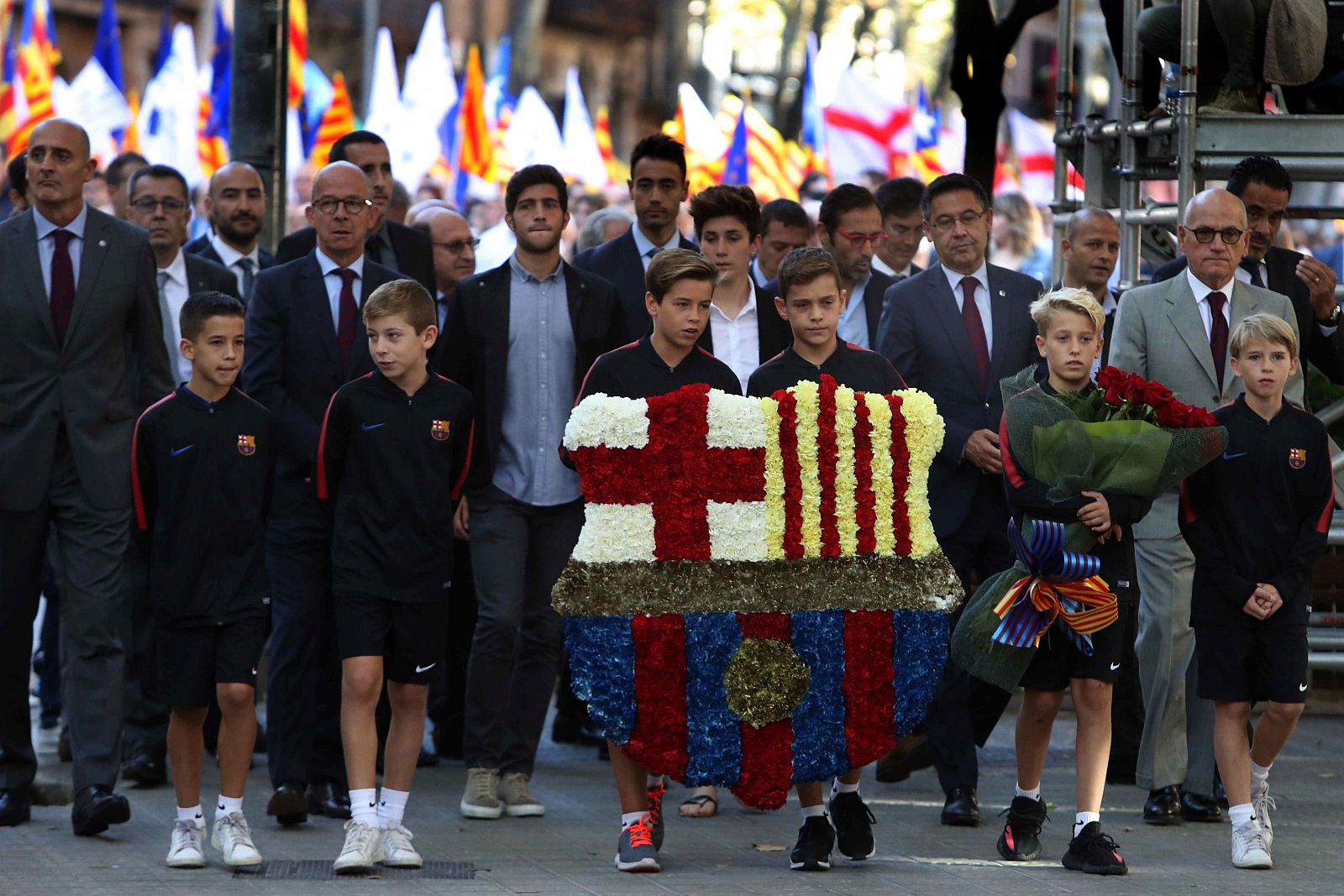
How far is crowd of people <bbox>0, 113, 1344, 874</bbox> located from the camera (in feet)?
24.6

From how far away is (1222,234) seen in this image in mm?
8461

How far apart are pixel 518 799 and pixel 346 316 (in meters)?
2.03

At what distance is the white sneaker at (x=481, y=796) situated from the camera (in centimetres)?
841

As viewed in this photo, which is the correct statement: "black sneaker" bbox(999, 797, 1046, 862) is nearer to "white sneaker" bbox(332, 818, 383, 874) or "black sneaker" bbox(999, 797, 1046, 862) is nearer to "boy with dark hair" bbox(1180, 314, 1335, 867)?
"boy with dark hair" bbox(1180, 314, 1335, 867)

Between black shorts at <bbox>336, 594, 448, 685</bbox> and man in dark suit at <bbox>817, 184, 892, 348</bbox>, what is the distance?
315 cm

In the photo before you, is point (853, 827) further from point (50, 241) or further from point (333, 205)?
point (50, 241)

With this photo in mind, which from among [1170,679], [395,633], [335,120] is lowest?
[1170,679]

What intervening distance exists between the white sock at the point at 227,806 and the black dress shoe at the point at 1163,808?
11.5 ft

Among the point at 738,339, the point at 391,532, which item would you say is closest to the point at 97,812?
the point at 391,532

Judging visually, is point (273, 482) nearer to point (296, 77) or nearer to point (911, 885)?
point (911, 885)

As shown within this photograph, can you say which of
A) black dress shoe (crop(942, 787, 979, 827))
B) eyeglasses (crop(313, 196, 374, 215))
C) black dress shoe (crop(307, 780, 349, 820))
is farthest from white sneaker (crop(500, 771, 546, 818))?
eyeglasses (crop(313, 196, 374, 215))

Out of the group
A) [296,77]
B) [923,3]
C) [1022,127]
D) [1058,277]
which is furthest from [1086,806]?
[923,3]

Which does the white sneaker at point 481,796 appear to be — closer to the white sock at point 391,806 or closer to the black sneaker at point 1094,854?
the white sock at point 391,806

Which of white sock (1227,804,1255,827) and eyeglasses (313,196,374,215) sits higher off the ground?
eyeglasses (313,196,374,215)
